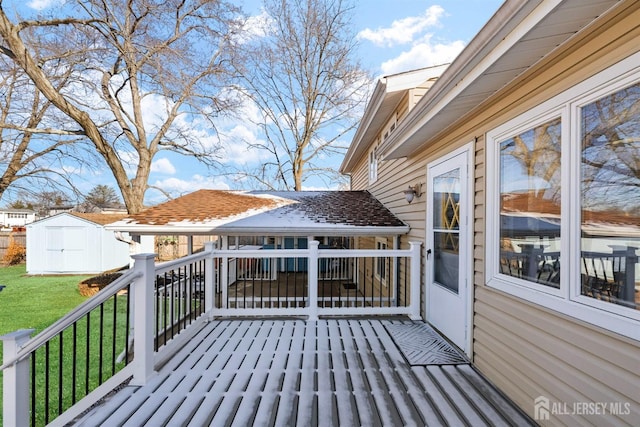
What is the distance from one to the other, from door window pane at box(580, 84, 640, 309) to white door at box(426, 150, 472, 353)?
1.27 m

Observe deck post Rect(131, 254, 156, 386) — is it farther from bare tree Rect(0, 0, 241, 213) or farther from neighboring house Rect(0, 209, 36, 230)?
neighboring house Rect(0, 209, 36, 230)

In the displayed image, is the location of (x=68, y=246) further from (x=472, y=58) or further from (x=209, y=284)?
(x=472, y=58)

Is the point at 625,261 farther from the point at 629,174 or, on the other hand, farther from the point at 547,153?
the point at 547,153

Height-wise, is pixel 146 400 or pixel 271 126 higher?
pixel 271 126

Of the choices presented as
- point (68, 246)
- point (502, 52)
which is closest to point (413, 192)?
point (502, 52)

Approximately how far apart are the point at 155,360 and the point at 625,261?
347cm

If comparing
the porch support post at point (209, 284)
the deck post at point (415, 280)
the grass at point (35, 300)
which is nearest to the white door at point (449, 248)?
A: the deck post at point (415, 280)

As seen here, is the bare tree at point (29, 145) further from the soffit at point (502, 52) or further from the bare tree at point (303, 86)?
the soffit at point (502, 52)

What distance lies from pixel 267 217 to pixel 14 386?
15.0 ft

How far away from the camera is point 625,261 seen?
1.56 metres

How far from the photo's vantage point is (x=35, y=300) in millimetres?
8109

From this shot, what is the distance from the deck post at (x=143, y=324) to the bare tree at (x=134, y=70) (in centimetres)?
892

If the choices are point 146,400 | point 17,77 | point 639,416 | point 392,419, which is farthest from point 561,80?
point 17,77

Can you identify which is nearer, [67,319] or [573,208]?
[573,208]
